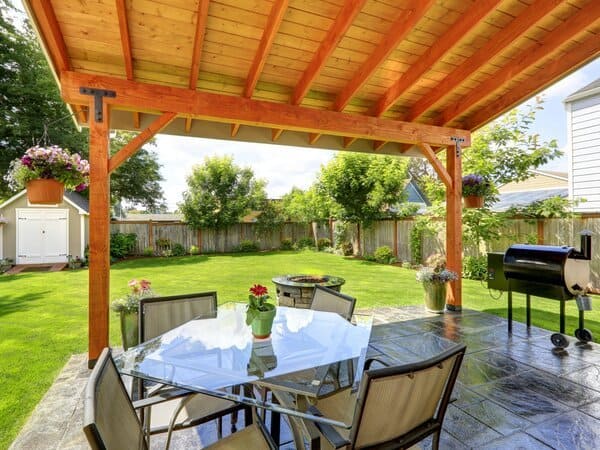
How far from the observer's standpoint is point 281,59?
3643 mm

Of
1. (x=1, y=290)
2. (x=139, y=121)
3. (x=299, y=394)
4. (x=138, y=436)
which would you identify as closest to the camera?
(x=138, y=436)

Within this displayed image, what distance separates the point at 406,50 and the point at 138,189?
1677 centimetres

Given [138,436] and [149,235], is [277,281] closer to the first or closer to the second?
[138,436]

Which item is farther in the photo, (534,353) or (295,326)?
(534,353)

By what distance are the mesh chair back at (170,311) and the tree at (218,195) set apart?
427 inches

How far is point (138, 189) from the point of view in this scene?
1734cm

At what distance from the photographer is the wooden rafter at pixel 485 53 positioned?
3.18m

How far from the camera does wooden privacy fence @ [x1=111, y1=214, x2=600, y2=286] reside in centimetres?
672

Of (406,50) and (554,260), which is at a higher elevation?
(406,50)

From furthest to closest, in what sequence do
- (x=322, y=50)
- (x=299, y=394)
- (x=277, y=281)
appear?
(x=277, y=281)
(x=322, y=50)
(x=299, y=394)

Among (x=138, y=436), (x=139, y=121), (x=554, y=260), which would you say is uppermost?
(x=139, y=121)

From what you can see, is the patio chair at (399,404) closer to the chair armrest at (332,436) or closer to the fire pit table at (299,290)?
the chair armrest at (332,436)

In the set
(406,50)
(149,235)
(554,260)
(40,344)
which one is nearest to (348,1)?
(406,50)

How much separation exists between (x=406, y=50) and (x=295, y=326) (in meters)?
3.25
